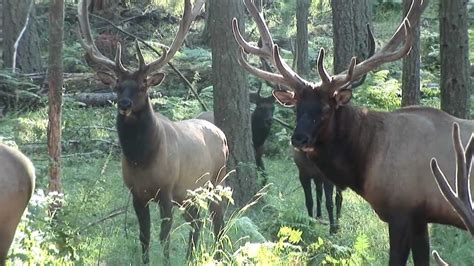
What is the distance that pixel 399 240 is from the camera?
8.38 m

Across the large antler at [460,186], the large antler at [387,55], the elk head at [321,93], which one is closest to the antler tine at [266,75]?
the elk head at [321,93]

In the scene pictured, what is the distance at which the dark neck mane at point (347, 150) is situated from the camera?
8.72 metres

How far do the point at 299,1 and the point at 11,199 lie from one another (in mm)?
15266

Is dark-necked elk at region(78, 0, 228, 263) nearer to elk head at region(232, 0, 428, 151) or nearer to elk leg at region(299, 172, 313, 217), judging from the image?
elk head at region(232, 0, 428, 151)

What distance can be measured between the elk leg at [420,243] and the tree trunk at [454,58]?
2.47 meters

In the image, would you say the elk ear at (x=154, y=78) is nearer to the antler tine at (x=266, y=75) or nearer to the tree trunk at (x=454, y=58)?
the antler tine at (x=266, y=75)

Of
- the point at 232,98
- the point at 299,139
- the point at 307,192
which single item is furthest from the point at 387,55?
the point at 307,192

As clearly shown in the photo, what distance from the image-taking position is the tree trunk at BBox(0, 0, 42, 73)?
20.5 metres

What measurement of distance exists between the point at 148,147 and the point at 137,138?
0.15 m

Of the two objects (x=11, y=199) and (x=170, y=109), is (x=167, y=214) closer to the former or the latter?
(x=11, y=199)

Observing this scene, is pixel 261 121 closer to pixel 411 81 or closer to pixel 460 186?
pixel 411 81

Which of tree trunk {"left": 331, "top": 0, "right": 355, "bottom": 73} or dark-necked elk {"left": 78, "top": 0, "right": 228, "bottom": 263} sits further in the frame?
tree trunk {"left": 331, "top": 0, "right": 355, "bottom": 73}

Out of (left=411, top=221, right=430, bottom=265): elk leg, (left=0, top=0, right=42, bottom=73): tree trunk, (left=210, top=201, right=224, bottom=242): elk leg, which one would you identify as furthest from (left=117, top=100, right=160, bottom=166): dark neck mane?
(left=0, top=0, right=42, bottom=73): tree trunk

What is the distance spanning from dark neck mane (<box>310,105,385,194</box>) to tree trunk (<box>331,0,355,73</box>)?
6.60 m
